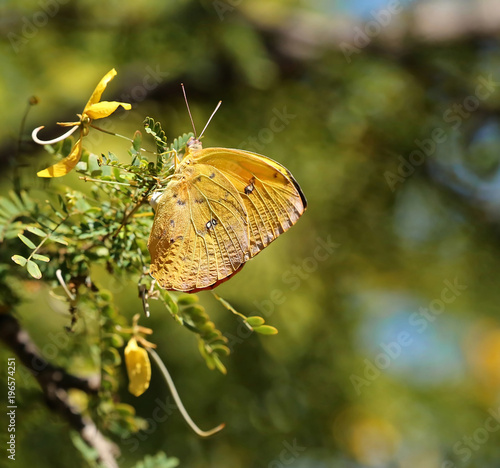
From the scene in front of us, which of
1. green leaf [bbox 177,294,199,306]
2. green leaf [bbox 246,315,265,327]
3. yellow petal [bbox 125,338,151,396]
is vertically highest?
green leaf [bbox 246,315,265,327]

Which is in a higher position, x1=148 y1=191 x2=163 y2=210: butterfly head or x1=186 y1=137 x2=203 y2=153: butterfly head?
x1=186 y1=137 x2=203 y2=153: butterfly head

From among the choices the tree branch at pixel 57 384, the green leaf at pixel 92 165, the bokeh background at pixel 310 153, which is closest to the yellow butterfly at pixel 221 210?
the green leaf at pixel 92 165

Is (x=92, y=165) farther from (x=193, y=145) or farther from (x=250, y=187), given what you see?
(x=250, y=187)

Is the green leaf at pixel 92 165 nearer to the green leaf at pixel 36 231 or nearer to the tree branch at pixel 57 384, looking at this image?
the green leaf at pixel 36 231

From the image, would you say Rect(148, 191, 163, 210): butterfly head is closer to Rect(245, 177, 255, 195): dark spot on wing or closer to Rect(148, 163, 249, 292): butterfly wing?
Rect(148, 163, 249, 292): butterfly wing

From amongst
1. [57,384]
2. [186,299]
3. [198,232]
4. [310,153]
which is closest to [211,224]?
[198,232]

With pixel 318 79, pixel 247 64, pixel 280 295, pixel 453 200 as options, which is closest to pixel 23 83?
pixel 247 64

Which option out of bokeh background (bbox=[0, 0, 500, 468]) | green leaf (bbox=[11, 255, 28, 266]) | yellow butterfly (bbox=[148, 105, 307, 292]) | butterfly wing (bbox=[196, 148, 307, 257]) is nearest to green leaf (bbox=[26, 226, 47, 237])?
green leaf (bbox=[11, 255, 28, 266])

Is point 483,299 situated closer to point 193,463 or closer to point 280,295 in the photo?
point 280,295
